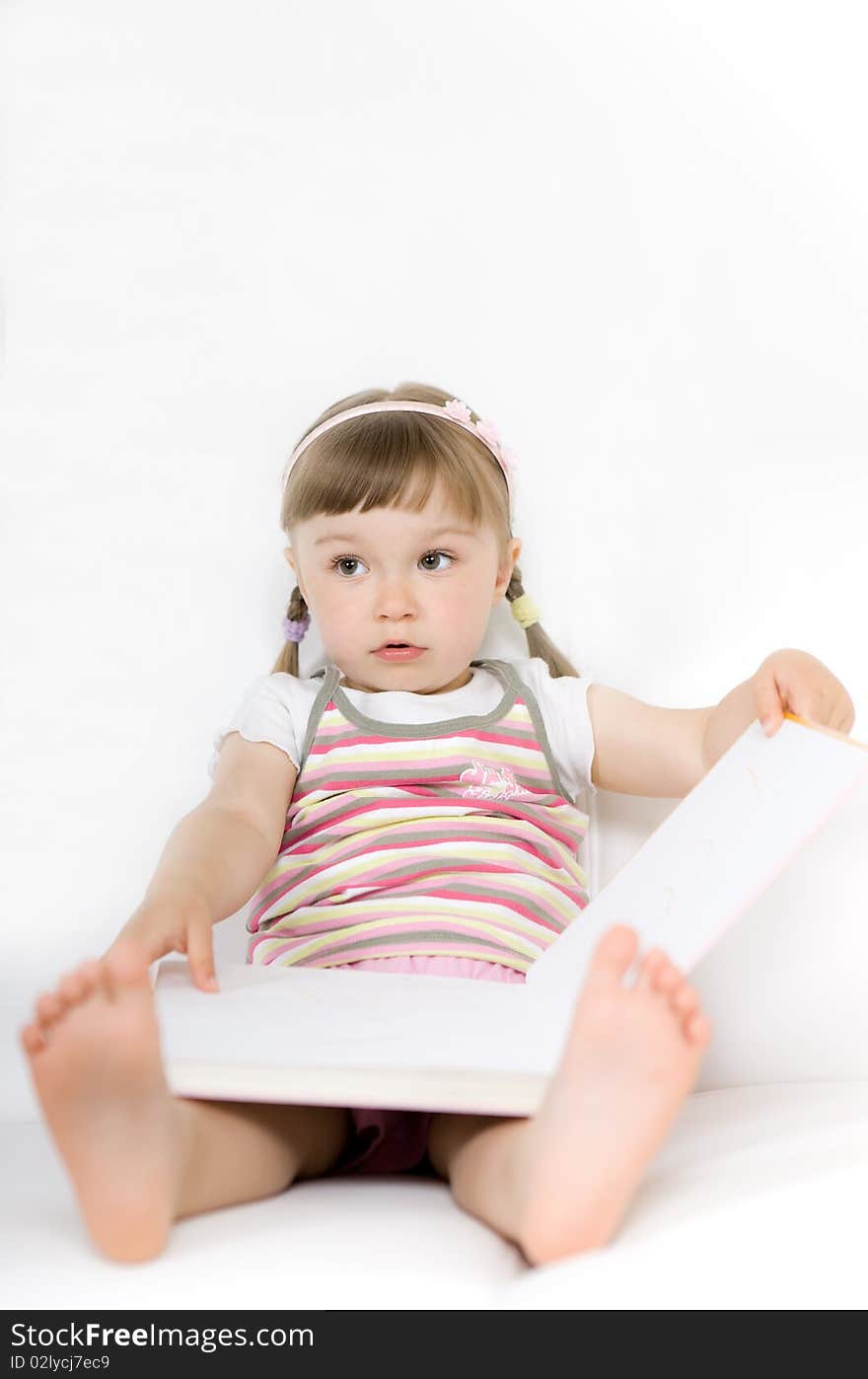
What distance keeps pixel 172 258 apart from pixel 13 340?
7.2 inches

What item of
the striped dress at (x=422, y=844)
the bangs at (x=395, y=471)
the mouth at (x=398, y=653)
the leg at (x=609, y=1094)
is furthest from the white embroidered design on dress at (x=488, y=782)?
the leg at (x=609, y=1094)

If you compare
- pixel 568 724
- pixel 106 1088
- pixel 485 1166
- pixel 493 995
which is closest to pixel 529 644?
pixel 568 724

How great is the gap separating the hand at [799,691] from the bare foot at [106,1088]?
0.47m

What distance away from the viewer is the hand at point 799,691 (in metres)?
0.99

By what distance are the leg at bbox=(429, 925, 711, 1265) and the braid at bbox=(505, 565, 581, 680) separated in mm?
621

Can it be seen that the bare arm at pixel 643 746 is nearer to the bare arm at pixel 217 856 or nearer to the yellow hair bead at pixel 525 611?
the yellow hair bead at pixel 525 611

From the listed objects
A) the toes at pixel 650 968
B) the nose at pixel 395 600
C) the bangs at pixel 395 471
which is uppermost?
the bangs at pixel 395 471

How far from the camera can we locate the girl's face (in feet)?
3.98

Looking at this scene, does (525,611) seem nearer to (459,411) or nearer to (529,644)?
(529,644)

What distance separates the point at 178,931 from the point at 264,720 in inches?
12.5

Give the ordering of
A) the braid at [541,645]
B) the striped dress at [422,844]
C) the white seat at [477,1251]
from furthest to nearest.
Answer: the braid at [541,645], the striped dress at [422,844], the white seat at [477,1251]
